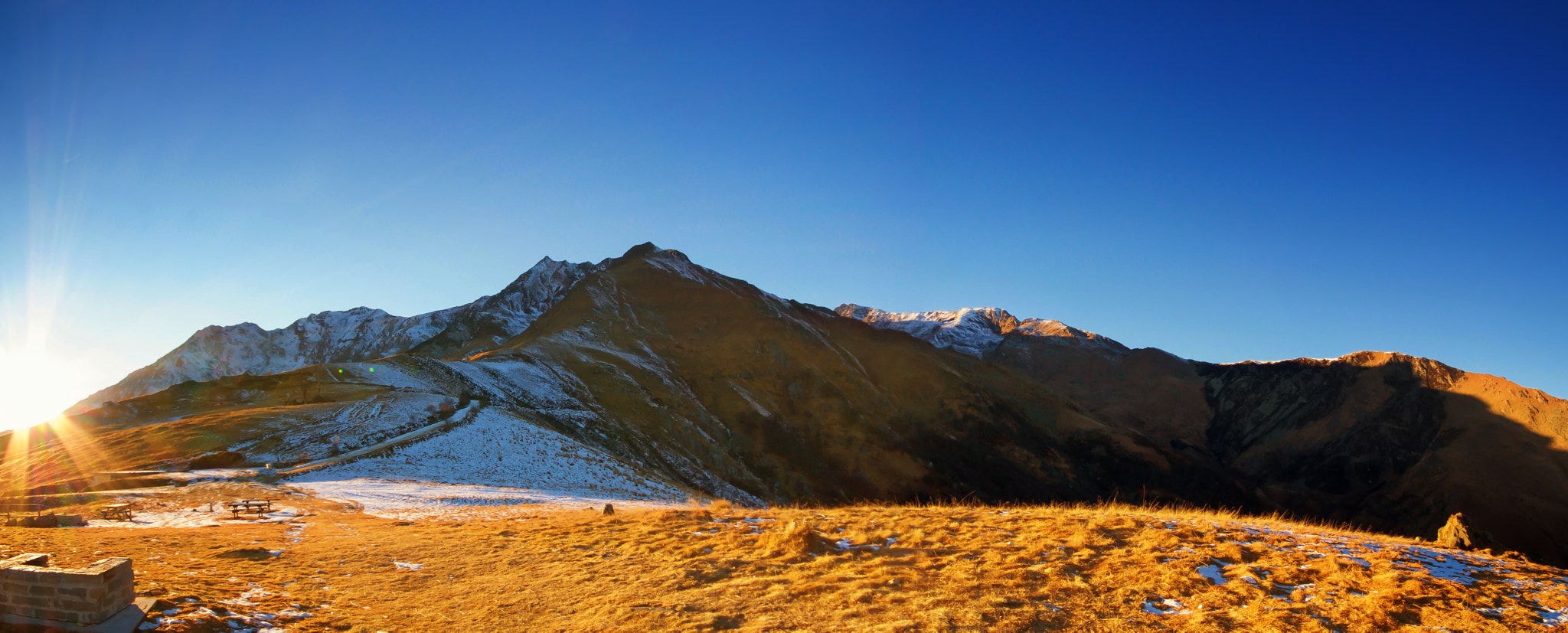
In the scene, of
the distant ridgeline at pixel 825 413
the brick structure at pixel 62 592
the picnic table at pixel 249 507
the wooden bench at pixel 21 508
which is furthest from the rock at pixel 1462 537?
the wooden bench at pixel 21 508

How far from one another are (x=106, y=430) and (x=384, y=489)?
29.0 m

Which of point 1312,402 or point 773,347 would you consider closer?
point 773,347

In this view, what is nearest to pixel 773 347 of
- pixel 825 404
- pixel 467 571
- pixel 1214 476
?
pixel 825 404

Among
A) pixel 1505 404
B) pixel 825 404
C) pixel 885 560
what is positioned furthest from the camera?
pixel 1505 404

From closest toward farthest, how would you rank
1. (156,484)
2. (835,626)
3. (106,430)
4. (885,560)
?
(835,626) < (885,560) < (156,484) < (106,430)

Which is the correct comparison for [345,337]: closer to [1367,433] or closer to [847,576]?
[847,576]

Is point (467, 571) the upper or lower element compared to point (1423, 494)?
upper

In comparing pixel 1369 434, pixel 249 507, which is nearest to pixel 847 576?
pixel 249 507

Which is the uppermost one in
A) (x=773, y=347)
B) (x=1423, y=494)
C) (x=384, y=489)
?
(x=773, y=347)

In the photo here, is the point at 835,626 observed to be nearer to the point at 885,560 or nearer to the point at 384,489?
the point at 885,560

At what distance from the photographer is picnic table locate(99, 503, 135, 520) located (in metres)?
17.3

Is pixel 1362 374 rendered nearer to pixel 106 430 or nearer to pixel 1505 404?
pixel 1505 404

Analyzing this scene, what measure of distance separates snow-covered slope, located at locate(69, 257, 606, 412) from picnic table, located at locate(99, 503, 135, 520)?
127 m

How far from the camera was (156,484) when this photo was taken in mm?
24234
